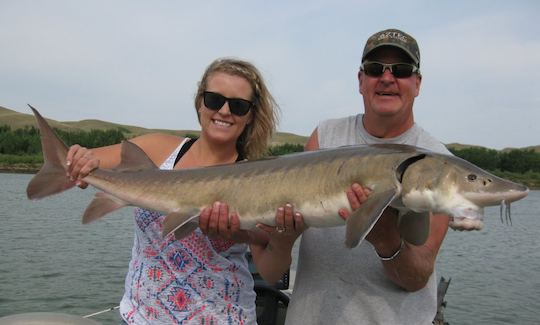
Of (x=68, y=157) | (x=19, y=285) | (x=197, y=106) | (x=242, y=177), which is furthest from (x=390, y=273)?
(x=19, y=285)

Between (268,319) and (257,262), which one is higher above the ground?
(257,262)

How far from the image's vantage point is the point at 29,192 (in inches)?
133

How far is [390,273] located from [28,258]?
14286mm

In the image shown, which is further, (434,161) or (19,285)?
(19,285)

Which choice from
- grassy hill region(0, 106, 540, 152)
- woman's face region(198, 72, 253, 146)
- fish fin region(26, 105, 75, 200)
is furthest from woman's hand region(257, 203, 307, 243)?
grassy hill region(0, 106, 540, 152)

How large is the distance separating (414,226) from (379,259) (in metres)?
0.37

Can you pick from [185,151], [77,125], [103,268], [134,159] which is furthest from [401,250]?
[77,125]

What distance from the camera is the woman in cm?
308

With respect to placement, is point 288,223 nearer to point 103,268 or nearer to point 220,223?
point 220,223

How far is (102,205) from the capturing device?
351 centimetres

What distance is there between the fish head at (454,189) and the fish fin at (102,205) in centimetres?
178

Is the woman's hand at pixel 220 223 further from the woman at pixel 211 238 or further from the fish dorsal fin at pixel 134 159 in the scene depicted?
the fish dorsal fin at pixel 134 159

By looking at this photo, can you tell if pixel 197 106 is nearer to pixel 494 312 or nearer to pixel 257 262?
pixel 257 262

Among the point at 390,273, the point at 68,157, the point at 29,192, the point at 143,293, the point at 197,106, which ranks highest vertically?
the point at 197,106
